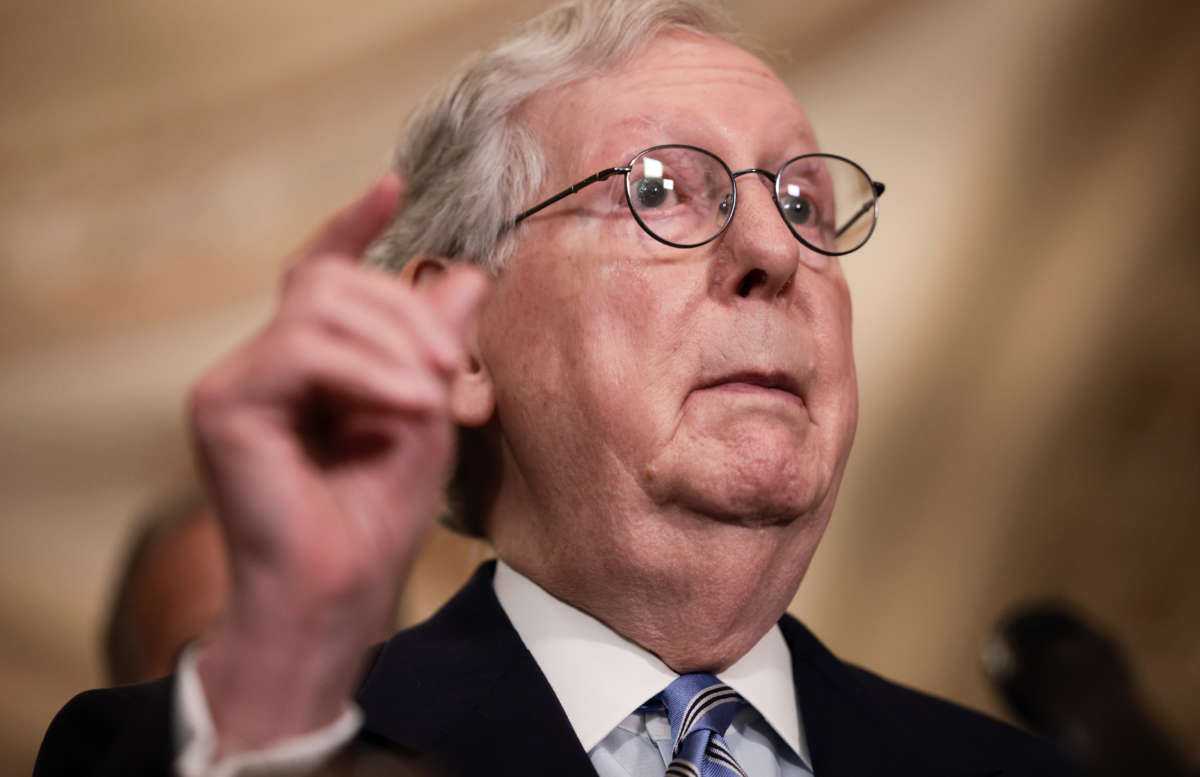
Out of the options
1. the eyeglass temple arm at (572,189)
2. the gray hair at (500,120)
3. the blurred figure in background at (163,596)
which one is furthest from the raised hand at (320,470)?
the blurred figure in background at (163,596)

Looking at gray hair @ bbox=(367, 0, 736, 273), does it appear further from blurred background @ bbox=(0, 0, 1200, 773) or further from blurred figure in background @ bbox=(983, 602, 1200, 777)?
blurred background @ bbox=(0, 0, 1200, 773)

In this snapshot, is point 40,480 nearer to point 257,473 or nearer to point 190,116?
point 190,116

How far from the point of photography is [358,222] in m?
1.14

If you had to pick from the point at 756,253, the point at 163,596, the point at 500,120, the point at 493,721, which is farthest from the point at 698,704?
the point at 163,596

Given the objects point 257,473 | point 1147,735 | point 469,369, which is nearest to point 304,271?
point 257,473

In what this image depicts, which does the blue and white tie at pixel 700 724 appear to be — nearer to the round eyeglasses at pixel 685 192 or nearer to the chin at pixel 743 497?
the chin at pixel 743 497

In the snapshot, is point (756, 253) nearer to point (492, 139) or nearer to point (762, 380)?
point (762, 380)

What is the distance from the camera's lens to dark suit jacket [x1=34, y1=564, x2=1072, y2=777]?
1371 mm

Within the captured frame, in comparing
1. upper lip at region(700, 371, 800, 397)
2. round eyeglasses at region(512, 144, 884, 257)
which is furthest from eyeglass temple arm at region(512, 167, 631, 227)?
upper lip at region(700, 371, 800, 397)

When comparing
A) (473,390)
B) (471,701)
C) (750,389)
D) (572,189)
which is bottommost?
(471,701)

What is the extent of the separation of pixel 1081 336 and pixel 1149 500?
1.88ft

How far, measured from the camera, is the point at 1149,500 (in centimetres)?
338

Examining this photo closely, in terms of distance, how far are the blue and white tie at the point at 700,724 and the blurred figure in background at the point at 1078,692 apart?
0.40 metres

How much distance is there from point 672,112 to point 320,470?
954mm
